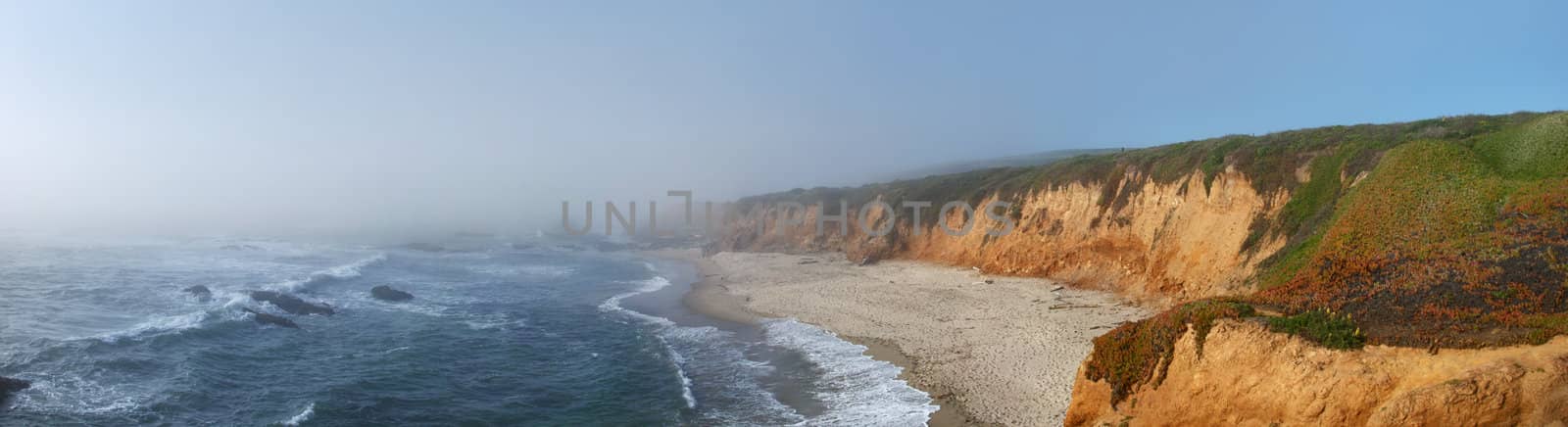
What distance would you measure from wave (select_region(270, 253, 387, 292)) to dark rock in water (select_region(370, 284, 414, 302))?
361 cm

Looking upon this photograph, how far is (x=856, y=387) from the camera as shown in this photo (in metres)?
19.2

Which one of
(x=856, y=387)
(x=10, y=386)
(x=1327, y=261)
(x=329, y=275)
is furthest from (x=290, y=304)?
(x=1327, y=261)

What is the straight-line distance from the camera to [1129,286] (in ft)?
91.7

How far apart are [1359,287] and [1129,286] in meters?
15.6

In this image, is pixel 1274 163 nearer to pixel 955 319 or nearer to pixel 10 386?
pixel 955 319

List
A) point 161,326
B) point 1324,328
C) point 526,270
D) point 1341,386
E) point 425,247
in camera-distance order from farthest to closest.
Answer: point 425,247
point 526,270
point 161,326
point 1324,328
point 1341,386

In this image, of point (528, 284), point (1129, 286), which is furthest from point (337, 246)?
point (1129, 286)

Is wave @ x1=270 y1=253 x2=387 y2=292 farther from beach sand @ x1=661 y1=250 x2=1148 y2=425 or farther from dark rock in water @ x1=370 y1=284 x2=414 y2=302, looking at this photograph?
beach sand @ x1=661 y1=250 x2=1148 y2=425

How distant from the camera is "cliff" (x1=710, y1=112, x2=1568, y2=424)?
32.3 feet

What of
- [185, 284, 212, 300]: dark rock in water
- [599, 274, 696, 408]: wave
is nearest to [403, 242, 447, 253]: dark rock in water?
[599, 274, 696, 408]: wave

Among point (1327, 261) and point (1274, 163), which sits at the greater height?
point (1274, 163)

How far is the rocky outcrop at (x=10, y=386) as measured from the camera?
57.7 ft

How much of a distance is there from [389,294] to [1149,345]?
3492 centimetres

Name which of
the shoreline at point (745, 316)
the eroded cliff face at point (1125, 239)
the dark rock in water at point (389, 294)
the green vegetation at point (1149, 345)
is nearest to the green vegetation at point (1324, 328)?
the green vegetation at point (1149, 345)
